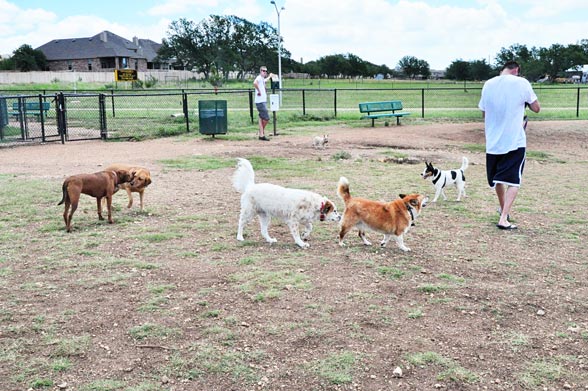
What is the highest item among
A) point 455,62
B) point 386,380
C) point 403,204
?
point 455,62

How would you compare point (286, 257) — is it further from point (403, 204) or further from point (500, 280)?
point (500, 280)

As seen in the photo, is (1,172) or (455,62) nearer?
(1,172)

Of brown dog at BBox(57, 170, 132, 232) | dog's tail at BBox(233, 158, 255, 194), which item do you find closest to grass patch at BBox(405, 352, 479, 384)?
dog's tail at BBox(233, 158, 255, 194)

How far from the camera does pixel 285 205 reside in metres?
6.49

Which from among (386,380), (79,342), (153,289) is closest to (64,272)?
(153,289)

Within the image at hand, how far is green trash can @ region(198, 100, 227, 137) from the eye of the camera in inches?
672

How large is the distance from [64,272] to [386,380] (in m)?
3.46

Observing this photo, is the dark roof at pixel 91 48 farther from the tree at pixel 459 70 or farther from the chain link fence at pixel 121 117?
the chain link fence at pixel 121 117

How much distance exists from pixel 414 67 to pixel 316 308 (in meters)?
111

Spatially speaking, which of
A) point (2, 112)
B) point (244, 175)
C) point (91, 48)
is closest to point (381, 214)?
point (244, 175)

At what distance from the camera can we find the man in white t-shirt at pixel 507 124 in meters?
7.27

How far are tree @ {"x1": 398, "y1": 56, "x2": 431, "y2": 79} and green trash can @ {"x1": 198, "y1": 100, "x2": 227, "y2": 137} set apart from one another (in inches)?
3771

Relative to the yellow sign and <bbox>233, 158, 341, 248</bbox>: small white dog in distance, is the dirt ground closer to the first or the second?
<bbox>233, 158, 341, 248</bbox>: small white dog in distance

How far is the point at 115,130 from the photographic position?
19.1 metres
